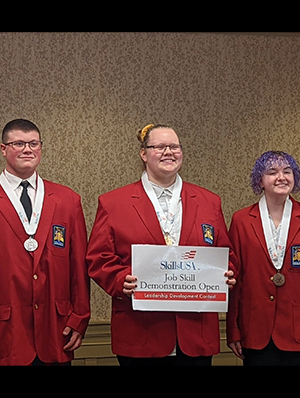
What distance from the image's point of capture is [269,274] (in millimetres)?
3600

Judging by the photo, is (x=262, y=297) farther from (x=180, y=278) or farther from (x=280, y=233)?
(x=180, y=278)

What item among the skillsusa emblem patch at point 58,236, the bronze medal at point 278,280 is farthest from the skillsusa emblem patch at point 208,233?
the skillsusa emblem patch at point 58,236

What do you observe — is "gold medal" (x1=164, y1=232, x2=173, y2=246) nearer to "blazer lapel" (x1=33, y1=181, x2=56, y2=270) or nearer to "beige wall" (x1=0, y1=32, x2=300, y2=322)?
"blazer lapel" (x1=33, y1=181, x2=56, y2=270)

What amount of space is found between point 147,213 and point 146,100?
1460mm

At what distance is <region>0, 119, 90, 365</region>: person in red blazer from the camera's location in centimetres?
340

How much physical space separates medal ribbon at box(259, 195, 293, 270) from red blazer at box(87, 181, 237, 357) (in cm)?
22

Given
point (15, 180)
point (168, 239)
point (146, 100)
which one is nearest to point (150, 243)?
point (168, 239)

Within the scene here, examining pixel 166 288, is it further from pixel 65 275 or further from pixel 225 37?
pixel 225 37

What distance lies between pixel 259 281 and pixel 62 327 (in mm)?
1046

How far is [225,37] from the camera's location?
489cm

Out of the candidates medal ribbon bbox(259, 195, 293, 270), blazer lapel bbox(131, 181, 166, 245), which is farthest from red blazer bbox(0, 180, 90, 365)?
medal ribbon bbox(259, 195, 293, 270)

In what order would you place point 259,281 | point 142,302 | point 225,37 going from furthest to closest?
1. point 225,37
2. point 259,281
3. point 142,302

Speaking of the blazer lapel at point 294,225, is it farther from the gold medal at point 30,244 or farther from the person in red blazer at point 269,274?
the gold medal at point 30,244

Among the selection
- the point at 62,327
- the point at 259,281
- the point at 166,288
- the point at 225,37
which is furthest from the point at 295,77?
the point at 62,327
